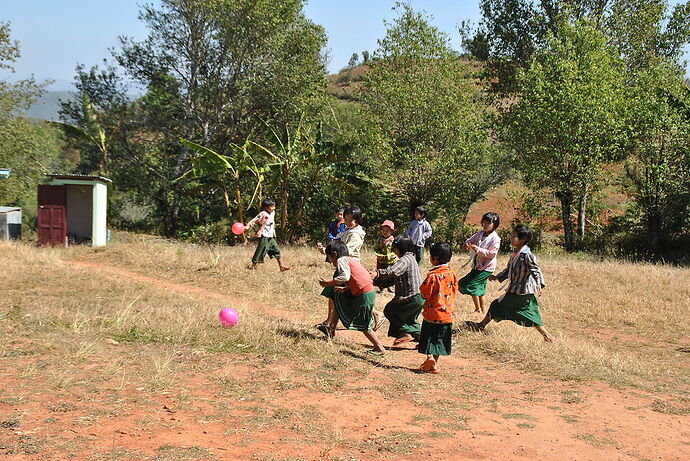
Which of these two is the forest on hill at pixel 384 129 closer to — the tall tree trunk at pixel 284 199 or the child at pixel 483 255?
the tall tree trunk at pixel 284 199

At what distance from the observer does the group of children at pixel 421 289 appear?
6930 mm

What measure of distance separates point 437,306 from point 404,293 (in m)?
0.89

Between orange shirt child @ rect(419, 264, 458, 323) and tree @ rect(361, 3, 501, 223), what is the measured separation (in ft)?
44.7

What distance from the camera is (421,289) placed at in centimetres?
700

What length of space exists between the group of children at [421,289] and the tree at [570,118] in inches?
408

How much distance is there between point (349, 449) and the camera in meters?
4.73

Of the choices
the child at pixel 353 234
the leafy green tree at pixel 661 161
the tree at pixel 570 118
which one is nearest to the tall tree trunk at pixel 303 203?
the tree at pixel 570 118

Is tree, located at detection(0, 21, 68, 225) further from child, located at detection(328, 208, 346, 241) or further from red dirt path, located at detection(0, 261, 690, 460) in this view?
red dirt path, located at detection(0, 261, 690, 460)

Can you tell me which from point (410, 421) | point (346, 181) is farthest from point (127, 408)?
point (346, 181)

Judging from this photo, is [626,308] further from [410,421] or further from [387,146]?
[387,146]

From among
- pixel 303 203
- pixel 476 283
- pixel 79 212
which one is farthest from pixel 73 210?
pixel 476 283

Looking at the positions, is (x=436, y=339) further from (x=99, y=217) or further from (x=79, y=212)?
(x=79, y=212)

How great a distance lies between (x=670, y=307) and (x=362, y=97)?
1268 centimetres

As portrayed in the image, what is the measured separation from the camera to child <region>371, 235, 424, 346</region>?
7.36 meters
